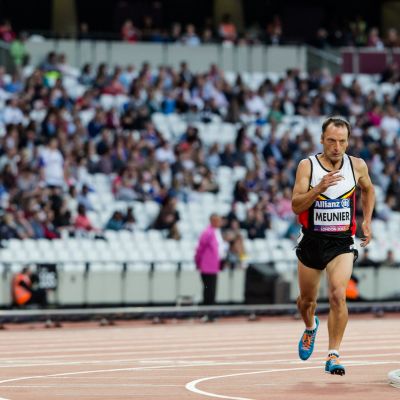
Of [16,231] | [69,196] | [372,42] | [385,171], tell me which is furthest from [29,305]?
[372,42]

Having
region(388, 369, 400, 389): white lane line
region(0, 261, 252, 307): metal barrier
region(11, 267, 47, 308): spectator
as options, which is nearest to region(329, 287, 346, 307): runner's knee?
region(388, 369, 400, 389): white lane line

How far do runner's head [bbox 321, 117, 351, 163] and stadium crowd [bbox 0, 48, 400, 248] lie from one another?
13.2m

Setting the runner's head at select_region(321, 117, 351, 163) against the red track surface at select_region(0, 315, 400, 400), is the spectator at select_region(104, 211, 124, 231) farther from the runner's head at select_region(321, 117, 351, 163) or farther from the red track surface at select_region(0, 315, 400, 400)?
the runner's head at select_region(321, 117, 351, 163)

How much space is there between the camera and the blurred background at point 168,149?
2534 cm

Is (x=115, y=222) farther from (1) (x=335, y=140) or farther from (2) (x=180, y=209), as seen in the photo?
(1) (x=335, y=140)

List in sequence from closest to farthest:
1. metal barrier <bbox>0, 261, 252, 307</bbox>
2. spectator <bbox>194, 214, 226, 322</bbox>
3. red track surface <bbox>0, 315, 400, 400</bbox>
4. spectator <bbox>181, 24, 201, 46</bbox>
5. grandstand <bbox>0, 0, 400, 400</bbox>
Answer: red track surface <bbox>0, 315, 400, 400</bbox> → grandstand <bbox>0, 0, 400, 400</bbox> → spectator <bbox>194, 214, 226, 322</bbox> → metal barrier <bbox>0, 261, 252, 307</bbox> → spectator <bbox>181, 24, 201, 46</bbox>

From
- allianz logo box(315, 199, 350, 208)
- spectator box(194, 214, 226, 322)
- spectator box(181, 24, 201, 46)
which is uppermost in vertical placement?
spectator box(181, 24, 201, 46)

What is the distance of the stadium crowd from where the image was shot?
26.9 m

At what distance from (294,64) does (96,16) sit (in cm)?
813

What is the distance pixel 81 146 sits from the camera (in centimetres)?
2897

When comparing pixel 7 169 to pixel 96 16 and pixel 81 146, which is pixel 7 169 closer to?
pixel 81 146

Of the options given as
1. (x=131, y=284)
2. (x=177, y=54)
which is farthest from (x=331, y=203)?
(x=177, y=54)

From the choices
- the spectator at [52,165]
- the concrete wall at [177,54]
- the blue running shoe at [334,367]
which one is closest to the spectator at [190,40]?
the concrete wall at [177,54]

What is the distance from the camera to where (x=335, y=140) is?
40.9 feet
